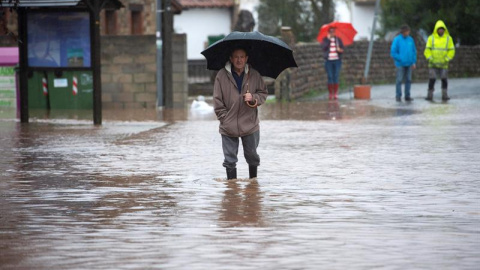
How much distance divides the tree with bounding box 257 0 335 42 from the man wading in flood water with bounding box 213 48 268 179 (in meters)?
39.0

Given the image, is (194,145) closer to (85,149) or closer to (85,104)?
(85,149)

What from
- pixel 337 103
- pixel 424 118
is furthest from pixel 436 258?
pixel 337 103

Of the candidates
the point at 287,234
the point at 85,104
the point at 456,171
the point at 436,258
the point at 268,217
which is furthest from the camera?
the point at 85,104

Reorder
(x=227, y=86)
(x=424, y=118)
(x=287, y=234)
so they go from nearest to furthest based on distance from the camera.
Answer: (x=287, y=234), (x=227, y=86), (x=424, y=118)

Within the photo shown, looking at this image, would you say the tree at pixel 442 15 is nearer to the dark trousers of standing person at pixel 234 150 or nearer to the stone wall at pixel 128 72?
the stone wall at pixel 128 72

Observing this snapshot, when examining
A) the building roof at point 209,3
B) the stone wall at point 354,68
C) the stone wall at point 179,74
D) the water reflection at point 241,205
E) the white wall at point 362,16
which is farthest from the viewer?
the white wall at point 362,16

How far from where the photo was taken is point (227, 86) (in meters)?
11.6

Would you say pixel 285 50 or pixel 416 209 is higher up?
pixel 285 50

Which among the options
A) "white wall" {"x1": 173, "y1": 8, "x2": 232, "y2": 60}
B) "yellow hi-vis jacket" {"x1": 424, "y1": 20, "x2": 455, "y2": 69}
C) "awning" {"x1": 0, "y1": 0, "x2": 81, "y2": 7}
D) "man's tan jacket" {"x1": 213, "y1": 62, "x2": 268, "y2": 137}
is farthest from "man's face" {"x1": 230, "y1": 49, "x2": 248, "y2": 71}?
"white wall" {"x1": 173, "y1": 8, "x2": 232, "y2": 60}

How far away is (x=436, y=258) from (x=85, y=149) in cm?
869

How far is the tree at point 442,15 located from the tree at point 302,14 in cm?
704

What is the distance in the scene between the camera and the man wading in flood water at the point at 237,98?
11.6 meters

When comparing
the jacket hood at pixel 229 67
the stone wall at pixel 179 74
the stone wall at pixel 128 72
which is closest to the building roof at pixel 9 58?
the stone wall at pixel 128 72

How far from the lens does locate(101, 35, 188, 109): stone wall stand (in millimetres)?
26672
